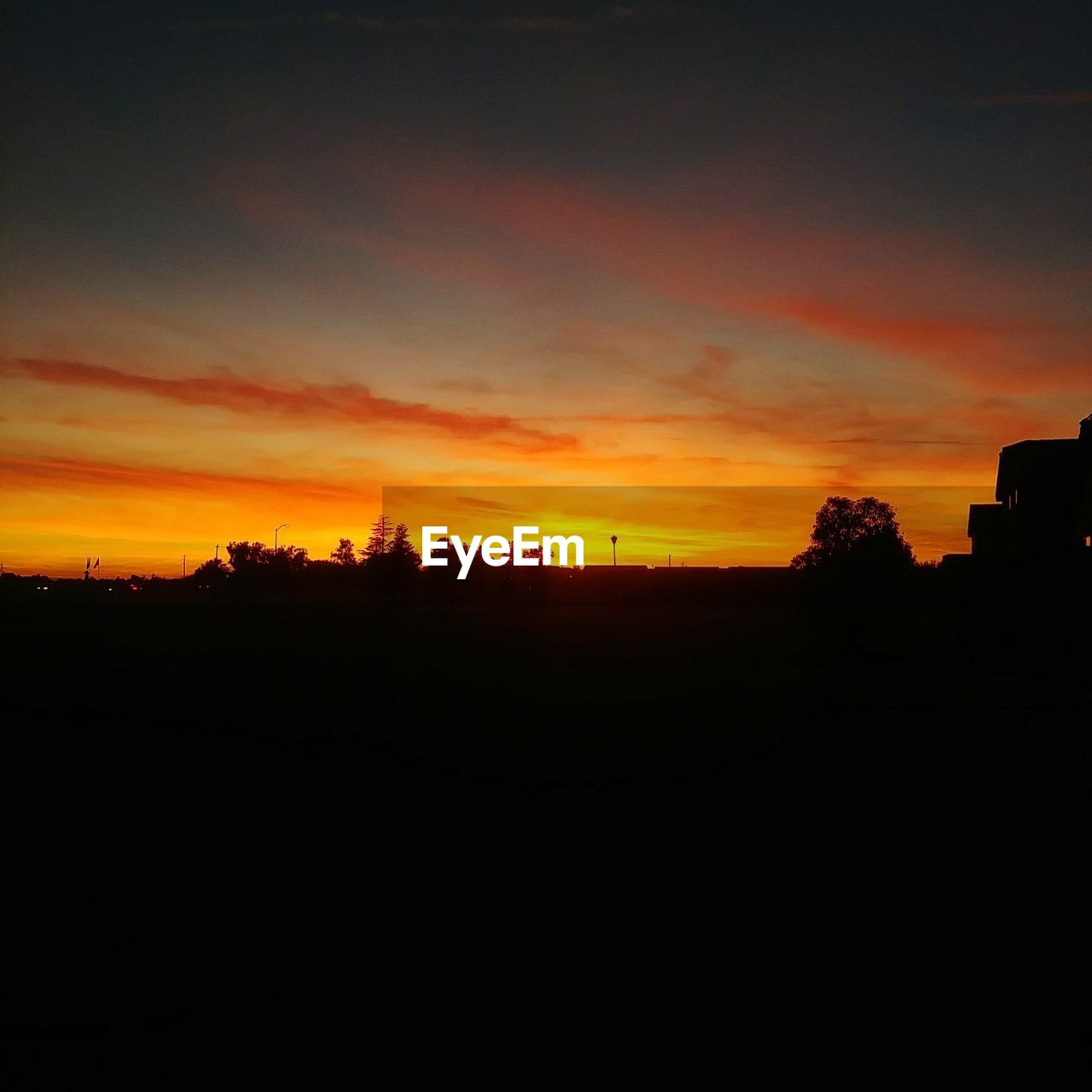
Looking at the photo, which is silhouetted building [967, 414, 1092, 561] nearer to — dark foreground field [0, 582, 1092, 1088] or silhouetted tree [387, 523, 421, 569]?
dark foreground field [0, 582, 1092, 1088]

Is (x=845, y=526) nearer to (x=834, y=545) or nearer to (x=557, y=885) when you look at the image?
(x=834, y=545)

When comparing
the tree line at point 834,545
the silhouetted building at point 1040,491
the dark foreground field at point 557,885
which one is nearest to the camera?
the dark foreground field at point 557,885

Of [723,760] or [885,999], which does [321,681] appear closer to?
[723,760]

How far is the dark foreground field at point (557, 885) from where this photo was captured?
360 cm

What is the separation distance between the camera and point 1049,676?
1.97 meters

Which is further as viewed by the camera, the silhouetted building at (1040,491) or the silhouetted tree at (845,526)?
the silhouetted tree at (845,526)

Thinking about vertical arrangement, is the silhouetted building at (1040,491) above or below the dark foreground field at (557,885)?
above

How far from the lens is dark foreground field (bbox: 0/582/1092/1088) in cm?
360

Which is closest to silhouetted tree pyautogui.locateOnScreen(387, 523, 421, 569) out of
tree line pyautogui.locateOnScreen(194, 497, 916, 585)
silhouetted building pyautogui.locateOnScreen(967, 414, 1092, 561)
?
tree line pyautogui.locateOnScreen(194, 497, 916, 585)

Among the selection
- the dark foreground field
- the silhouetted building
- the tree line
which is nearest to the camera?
the dark foreground field

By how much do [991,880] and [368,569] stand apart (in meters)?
115

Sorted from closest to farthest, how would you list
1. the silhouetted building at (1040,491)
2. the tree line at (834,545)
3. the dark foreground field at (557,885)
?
the dark foreground field at (557,885), the silhouetted building at (1040,491), the tree line at (834,545)

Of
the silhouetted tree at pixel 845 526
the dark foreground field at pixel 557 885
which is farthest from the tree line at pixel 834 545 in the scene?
the dark foreground field at pixel 557 885

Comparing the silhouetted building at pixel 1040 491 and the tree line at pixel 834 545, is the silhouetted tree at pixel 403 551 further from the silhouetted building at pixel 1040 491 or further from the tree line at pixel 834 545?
the silhouetted building at pixel 1040 491
